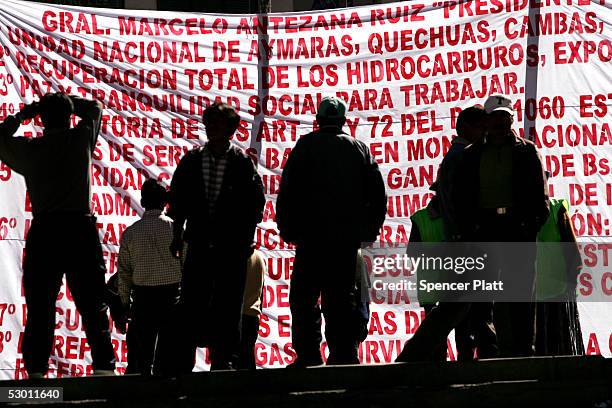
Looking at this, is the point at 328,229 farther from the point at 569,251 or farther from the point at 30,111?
the point at 30,111

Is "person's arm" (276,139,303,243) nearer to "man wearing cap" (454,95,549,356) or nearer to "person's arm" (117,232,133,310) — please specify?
"man wearing cap" (454,95,549,356)

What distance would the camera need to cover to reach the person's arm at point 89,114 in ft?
22.2

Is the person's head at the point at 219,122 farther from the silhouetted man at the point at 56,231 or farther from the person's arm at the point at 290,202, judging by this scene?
the silhouetted man at the point at 56,231

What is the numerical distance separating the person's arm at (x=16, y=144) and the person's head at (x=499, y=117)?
244 centimetres

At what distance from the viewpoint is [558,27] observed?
9.13 m

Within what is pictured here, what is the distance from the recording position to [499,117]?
6668 mm

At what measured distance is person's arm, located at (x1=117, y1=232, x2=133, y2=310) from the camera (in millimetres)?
7832

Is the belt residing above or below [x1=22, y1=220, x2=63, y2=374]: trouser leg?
above

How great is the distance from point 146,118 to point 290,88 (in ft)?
3.59

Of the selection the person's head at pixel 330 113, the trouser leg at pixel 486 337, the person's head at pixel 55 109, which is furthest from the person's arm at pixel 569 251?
the person's head at pixel 55 109

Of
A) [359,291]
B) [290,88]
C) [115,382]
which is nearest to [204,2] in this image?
[290,88]

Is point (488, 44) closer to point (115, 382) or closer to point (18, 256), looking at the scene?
point (18, 256)

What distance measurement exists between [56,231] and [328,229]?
1451 mm

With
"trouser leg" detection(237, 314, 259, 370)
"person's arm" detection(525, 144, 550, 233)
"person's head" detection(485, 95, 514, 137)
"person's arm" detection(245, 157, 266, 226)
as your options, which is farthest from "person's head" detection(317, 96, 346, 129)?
"trouser leg" detection(237, 314, 259, 370)
